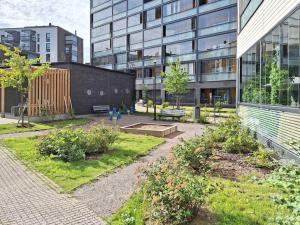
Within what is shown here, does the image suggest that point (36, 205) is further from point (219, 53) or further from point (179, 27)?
point (179, 27)

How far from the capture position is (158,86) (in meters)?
54.0

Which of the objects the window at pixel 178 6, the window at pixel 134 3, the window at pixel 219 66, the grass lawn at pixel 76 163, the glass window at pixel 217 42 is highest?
the window at pixel 134 3

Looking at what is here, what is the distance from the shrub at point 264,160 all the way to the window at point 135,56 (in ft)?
162

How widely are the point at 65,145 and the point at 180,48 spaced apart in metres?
41.7

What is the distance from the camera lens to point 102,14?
6631cm

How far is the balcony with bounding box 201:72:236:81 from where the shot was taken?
1639 inches

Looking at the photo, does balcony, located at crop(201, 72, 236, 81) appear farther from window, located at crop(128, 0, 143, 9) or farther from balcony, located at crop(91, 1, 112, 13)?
balcony, located at crop(91, 1, 112, 13)

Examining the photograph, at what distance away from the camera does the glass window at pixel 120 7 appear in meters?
61.1

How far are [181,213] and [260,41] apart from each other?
32.4 ft

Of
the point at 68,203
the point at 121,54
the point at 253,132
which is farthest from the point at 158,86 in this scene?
the point at 68,203

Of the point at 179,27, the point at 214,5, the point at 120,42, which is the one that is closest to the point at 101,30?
the point at 120,42

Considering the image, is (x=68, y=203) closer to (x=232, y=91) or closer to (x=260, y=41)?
(x=260, y=41)

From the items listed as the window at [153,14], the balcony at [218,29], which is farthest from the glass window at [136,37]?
the balcony at [218,29]

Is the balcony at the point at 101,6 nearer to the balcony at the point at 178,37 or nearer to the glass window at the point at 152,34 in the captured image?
the glass window at the point at 152,34
